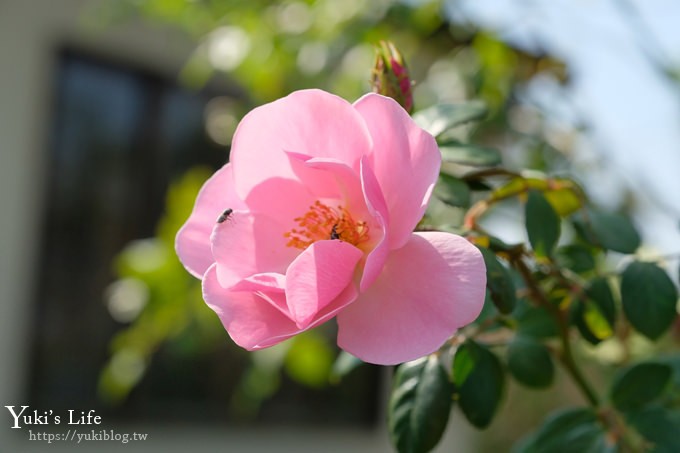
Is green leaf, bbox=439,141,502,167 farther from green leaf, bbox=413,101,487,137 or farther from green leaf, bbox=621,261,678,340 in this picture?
green leaf, bbox=621,261,678,340

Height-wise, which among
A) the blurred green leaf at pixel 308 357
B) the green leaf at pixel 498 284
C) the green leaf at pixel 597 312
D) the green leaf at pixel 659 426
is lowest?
the blurred green leaf at pixel 308 357

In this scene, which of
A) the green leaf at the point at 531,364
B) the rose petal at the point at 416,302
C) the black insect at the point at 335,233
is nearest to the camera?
the rose petal at the point at 416,302

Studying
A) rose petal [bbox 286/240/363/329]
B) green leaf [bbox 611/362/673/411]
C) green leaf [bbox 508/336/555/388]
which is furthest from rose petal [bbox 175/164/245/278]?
green leaf [bbox 611/362/673/411]

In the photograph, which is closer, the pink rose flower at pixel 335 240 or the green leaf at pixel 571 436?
the pink rose flower at pixel 335 240

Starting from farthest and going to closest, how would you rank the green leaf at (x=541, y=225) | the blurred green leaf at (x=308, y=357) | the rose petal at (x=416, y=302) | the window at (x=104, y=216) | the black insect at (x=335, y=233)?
1. the window at (x=104, y=216)
2. the blurred green leaf at (x=308, y=357)
3. the green leaf at (x=541, y=225)
4. the black insect at (x=335, y=233)
5. the rose petal at (x=416, y=302)

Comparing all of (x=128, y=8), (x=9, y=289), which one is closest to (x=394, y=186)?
(x=128, y=8)

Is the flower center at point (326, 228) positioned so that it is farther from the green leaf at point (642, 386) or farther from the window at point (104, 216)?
the window at point (104, 216)

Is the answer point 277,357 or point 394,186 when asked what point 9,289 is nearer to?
point 277,357

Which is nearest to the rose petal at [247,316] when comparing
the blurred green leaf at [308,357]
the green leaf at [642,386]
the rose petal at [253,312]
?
the rose petal at [253,312]
